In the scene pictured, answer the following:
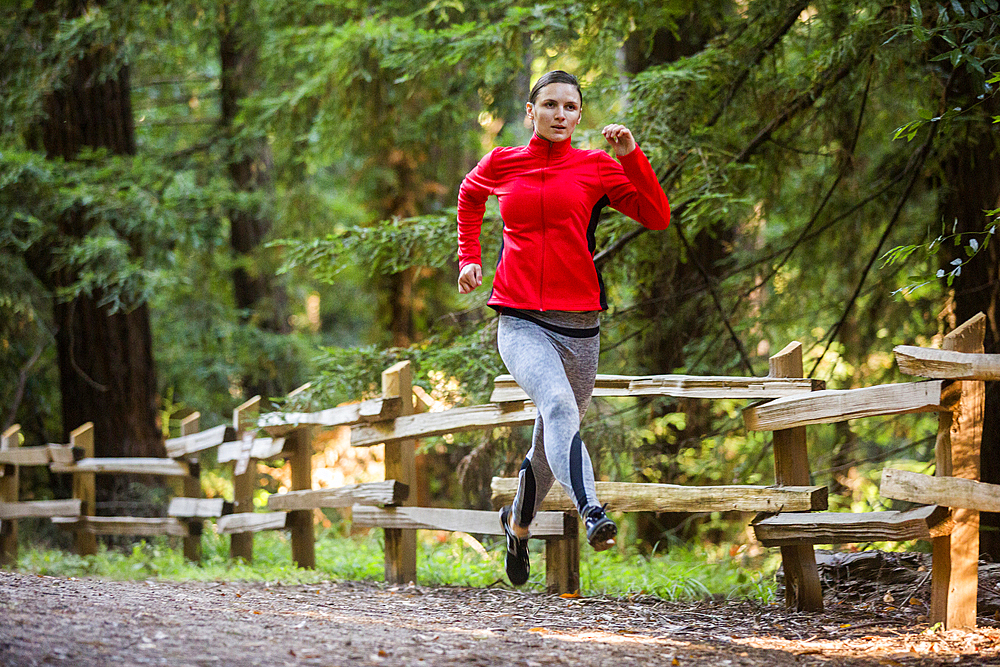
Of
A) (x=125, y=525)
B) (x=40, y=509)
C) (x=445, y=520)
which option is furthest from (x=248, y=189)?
(x=445, y=520)

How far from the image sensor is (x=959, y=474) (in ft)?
13.0

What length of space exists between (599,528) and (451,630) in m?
1.01

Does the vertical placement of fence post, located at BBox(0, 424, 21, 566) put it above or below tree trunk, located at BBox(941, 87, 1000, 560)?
below

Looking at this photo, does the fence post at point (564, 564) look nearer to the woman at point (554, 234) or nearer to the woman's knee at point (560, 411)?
the woman at point (554, 234)

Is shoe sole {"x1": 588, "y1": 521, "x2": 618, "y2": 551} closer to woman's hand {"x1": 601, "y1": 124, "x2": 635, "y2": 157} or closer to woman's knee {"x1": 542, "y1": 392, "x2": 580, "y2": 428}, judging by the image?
woman's knee {"x1": 542, "y1": 392, "x2": 580, "y2": 428}

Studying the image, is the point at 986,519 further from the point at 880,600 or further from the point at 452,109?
the point at 452,109

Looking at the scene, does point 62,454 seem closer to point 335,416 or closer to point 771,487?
point 335,416

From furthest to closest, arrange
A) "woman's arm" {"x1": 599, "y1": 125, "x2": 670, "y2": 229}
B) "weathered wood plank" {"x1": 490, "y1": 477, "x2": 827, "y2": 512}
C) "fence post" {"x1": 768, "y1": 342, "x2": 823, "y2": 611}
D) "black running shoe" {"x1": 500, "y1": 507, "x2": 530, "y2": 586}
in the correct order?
"fence post" {"x1": 768, "y1": 342, "x2": 823, "y2": 611}, "weathered wood plank" {"x1": 490, "y1": 477, "x2": 827, "y2": 512}, "black running shoe" {"x1": 500, "y1": 507, "x2": 530, "y2": 586}, "woman's arm" {"x1": 599, "y1": 125, "x2": 670, "y2": 229}

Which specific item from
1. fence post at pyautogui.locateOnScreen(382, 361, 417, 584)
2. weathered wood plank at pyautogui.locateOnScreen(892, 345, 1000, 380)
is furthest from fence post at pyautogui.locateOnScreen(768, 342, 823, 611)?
fence post at pyautogui.locateOnScreen(382, 361, 417, 584)

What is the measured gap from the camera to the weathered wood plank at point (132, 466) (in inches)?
322

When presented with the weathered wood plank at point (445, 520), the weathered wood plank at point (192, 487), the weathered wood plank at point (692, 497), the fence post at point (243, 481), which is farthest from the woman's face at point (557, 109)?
the weathered wood plank at point (192, 487)

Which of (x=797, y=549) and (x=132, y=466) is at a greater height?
(x=132, y=466)

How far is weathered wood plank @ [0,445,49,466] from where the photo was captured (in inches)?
Answer: 345

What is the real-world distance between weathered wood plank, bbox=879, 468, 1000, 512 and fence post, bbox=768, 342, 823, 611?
0.70 m
